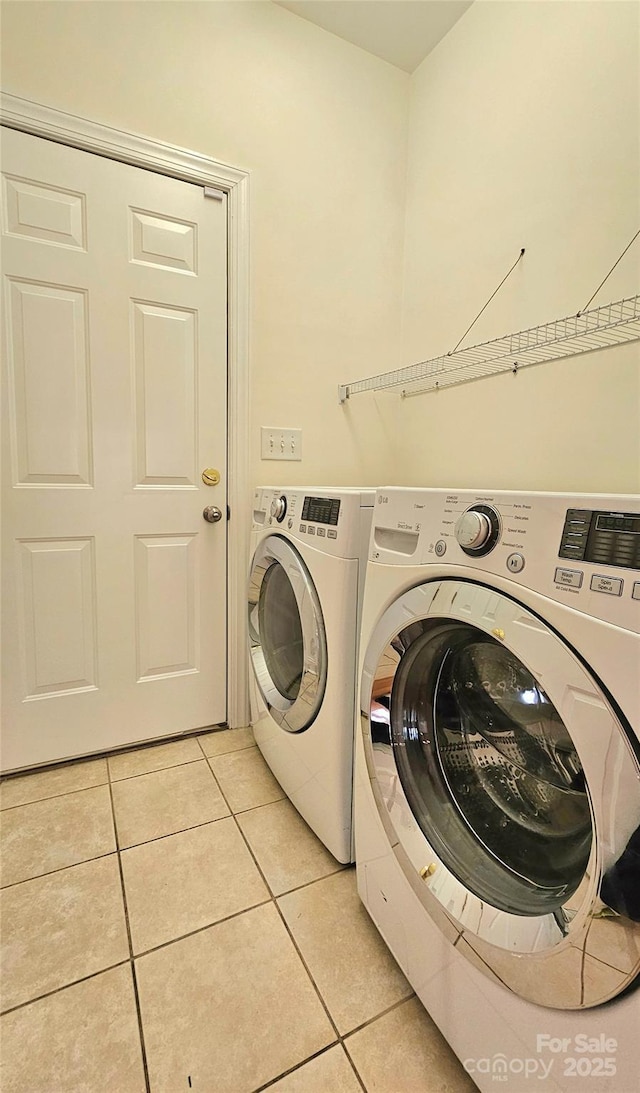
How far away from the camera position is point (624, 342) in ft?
3.83

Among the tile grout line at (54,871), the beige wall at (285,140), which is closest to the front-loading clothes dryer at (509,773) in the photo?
the tile grout line at (54,871)

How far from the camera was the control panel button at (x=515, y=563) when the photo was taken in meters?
0.58

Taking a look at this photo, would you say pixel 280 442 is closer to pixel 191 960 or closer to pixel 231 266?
pixel 231 266

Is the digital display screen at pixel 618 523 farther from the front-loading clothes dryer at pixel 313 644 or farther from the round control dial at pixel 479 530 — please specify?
the front-loading clothes dryer at pixel 313 644

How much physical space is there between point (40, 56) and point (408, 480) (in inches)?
68.8

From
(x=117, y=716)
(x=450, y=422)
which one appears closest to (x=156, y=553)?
(x=117, y=716)

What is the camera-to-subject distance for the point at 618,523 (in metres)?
0.50

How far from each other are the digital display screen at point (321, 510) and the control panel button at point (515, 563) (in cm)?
50

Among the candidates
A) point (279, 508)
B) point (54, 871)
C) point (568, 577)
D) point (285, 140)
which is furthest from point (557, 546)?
point (285, 140)

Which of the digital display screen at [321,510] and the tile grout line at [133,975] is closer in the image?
the tile grout line at [133,975]

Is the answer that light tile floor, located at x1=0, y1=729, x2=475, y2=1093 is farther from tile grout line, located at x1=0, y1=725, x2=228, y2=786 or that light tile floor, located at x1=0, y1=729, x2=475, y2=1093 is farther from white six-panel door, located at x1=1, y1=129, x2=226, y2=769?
white six-panel door, located at x1=1, y1=129, x2=226, y2=769

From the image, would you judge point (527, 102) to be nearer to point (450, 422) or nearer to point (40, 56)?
point (450, 422)

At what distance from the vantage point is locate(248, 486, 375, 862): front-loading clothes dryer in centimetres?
102

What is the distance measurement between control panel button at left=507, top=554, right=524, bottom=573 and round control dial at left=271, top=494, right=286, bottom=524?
79 centimetres
